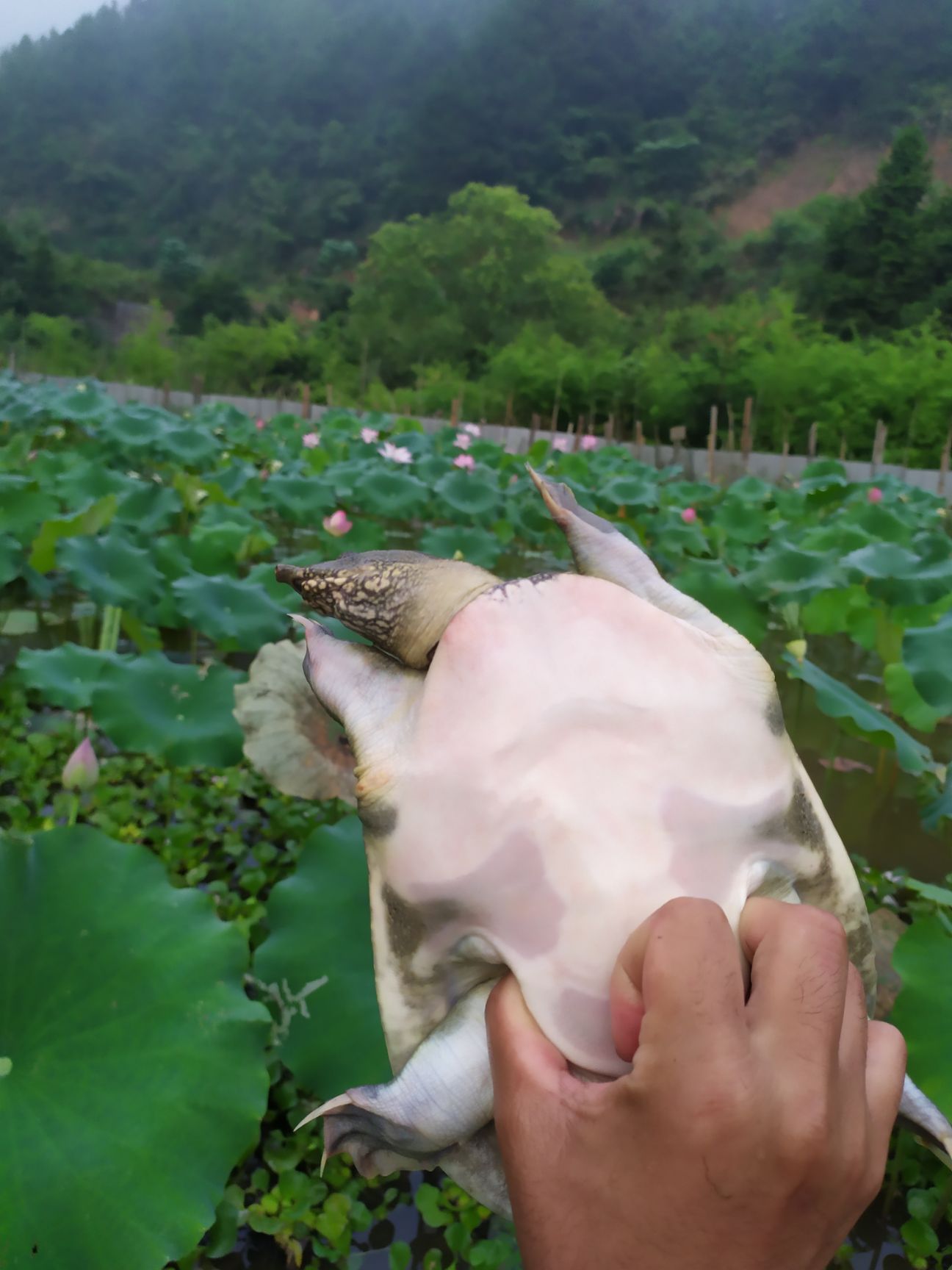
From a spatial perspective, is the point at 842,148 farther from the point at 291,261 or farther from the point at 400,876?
the point at 400,876

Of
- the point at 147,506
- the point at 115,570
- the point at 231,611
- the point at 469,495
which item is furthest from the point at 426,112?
the point at 231,611

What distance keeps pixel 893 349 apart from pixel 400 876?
14.7 meters

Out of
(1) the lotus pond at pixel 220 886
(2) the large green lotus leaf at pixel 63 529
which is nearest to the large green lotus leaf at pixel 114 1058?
(1) the lotus pond at pixel 220 886

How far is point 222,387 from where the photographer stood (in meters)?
21.1

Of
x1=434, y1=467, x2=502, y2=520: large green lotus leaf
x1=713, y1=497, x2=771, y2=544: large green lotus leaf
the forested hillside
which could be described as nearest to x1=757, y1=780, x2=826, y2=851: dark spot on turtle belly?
x1=434, y1=467, x2=502, y2=520: large green lotus leaf

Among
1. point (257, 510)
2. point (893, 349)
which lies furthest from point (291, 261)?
point (257, 510)

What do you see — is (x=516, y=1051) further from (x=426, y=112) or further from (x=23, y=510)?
(x=426, y=112)

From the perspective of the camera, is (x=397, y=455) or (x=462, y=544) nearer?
(x=462, y=544)

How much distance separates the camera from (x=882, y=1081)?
1.25 feet

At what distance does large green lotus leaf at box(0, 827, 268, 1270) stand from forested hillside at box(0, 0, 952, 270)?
4326 cm

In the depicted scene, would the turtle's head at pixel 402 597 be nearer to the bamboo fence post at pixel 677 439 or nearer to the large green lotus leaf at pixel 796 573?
the large green lotus leaf at pixel 796 573

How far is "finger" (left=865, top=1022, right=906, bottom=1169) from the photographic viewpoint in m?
0.36

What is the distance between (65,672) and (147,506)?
3.67ft

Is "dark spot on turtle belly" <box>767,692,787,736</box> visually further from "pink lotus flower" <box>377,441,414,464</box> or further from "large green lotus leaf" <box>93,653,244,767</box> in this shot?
"pink lotus flower" <box>377,441,414,464</box>
